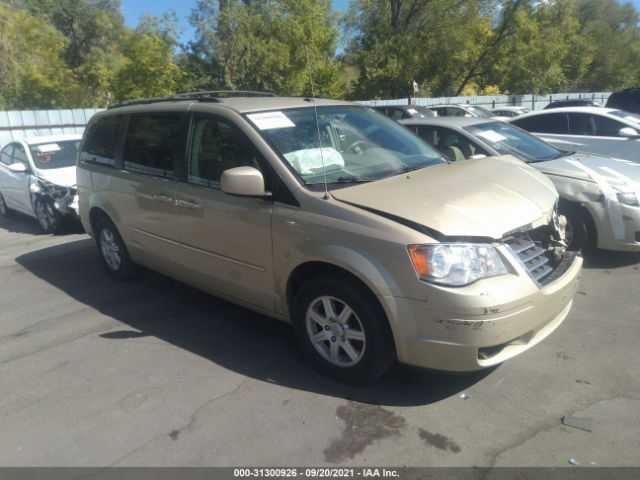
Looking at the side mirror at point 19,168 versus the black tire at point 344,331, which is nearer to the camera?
the black tire at point 344,331

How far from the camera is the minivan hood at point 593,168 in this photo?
5.55 metres

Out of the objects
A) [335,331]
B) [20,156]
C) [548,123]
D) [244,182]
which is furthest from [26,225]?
[548,123]

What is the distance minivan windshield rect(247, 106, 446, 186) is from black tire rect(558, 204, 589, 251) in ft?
6.55

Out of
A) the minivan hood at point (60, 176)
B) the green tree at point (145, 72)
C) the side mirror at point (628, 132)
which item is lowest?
the minivan hood at point (60, 176)

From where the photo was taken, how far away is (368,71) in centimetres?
2831

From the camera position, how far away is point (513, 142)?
20.9 feet

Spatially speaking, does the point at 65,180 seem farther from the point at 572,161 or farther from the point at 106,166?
the point at 572,161

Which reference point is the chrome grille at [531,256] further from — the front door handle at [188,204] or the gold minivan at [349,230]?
the front door handle at [188,204]

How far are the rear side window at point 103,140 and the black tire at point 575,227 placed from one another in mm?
4713

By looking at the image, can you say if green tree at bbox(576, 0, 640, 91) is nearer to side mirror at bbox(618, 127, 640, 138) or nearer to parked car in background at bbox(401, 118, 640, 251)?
side mirror at bbox(618, 127, 640, 138)

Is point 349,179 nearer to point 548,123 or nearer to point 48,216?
point 48,216

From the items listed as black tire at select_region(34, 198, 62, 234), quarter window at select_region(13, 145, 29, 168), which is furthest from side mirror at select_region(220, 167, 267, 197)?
quarter window at select_region(13, 145, 29, 168)

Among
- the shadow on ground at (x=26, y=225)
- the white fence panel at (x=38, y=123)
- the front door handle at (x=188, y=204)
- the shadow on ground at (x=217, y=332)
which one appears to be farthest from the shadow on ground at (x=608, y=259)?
the white fence panel at (x=38, y=123)

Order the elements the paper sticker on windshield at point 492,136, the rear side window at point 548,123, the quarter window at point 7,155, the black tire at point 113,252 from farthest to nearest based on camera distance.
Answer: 1. the quarter window at point 7,155
2. the rear side window at point 548,123
3. the paper sticker on windshield at point 492,136
4. the black tire at point 113,252
